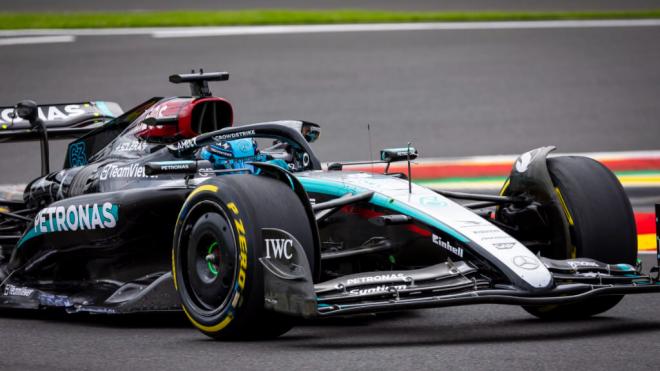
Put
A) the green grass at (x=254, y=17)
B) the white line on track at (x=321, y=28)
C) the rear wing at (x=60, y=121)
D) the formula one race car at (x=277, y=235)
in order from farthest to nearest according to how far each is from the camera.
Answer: the green grass at (x=254, y=17) → the white line on track at (x=321, y=28) → the rear wing at (x=60, y=121) → the formula one race car at (x=277, y=235)

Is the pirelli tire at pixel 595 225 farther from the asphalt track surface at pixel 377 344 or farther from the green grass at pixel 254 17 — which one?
the green grass at pixel 254 17

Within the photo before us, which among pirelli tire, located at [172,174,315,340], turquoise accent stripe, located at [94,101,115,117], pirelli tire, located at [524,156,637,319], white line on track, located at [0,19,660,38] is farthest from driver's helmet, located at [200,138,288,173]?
white line on track, located at [0,19,660,38]

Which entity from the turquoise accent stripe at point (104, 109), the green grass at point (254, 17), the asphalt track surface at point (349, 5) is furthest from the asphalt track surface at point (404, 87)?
the turquoise accent stripe at point (104, 109)

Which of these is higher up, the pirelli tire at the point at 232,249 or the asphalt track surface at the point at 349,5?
the asphalt track surface at the point at 349,5

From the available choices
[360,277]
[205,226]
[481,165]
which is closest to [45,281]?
[205,226]

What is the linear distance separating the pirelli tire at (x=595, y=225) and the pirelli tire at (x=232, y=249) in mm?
1623

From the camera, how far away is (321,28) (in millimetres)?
19812

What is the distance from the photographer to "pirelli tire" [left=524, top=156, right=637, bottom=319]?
6414 millimetres

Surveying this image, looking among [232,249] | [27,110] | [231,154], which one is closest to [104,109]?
[27,110]

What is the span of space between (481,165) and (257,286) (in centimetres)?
764

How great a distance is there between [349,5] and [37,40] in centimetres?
621

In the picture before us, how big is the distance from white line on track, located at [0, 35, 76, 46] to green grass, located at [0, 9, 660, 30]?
0.68 meters

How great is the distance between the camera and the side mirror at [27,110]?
8.66 m

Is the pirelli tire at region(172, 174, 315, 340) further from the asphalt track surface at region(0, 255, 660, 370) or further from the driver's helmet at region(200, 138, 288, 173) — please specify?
the driver's helmet at region(200, 138, 288, 173)
